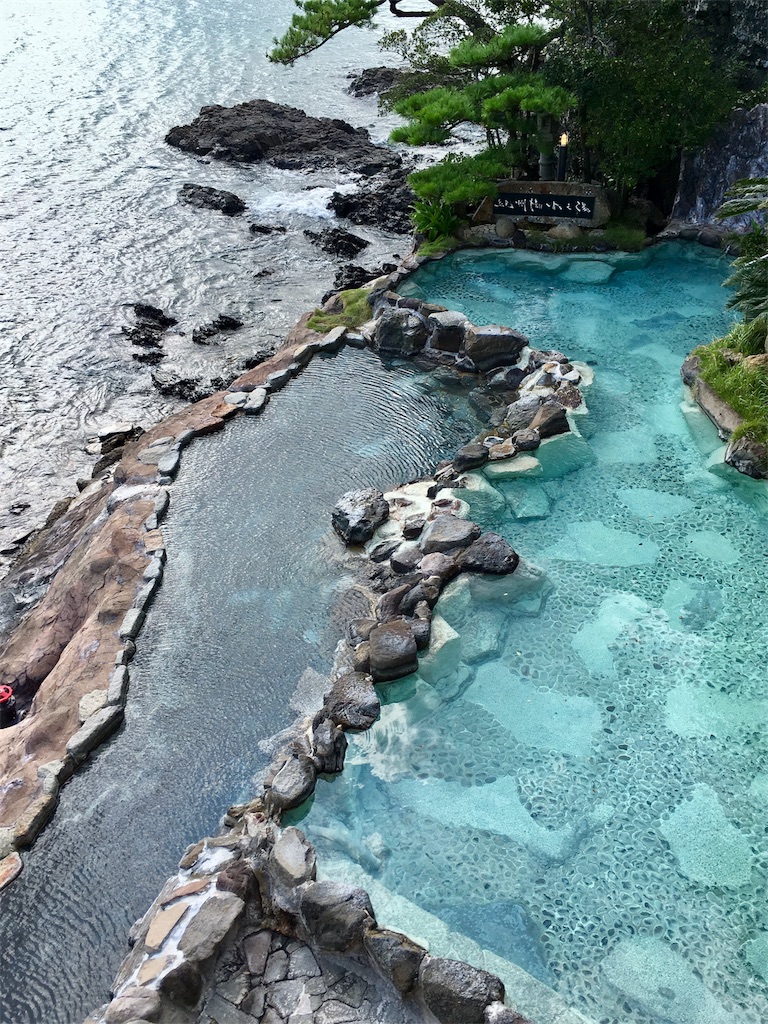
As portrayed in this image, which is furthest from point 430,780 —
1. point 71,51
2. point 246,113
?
point 71,51

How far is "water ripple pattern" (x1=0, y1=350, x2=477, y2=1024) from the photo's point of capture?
6.14m

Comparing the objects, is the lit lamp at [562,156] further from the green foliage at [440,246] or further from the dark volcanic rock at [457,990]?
the dark volcanic rock at [457,990]

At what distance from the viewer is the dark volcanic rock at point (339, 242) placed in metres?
20.4

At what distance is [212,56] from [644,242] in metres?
28.4

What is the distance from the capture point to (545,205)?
605 inches

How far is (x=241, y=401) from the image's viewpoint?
481 inches

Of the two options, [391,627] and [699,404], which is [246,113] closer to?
[699,404]

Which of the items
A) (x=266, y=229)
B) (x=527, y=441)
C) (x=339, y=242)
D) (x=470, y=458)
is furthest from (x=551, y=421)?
(x=266, y=229)

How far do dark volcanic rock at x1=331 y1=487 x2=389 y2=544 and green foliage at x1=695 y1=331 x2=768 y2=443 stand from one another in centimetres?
426

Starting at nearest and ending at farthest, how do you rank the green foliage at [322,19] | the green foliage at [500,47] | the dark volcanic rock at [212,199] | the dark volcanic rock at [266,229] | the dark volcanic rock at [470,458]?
the dark volcanic rock at [470,458] → the green foliage at [500,47] → the green foliage at [322,19] → the dark volcanic rock at [266,229] → the dark volcanic rock at [212,199]

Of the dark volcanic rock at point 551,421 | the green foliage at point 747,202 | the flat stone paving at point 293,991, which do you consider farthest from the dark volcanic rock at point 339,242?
the flat stone paving at point 293,991

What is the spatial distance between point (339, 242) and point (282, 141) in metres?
8.65

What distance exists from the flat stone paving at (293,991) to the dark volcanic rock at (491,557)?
3.96 m

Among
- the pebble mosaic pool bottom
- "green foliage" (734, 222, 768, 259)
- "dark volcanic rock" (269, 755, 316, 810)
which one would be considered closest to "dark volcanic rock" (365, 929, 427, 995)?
the pebble mosaic pool bottom
